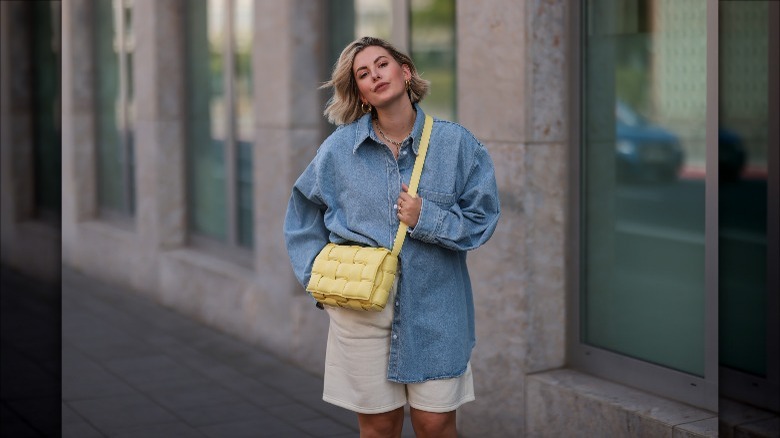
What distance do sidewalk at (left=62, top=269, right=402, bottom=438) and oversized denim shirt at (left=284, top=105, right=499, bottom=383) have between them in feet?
7.76

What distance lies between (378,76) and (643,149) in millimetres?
1980

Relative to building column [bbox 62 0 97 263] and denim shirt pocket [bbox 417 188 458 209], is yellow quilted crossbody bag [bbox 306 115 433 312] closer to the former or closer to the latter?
denim shirt pocket [bbox 417 188 458 209]

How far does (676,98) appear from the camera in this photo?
5.48m

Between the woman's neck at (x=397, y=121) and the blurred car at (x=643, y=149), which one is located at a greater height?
the woman's neck at (x=397, y=121)

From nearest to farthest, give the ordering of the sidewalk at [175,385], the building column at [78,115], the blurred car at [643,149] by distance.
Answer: the blurred car at [643,149] → the sidewalk at [175,385] → the building column at [78,115]

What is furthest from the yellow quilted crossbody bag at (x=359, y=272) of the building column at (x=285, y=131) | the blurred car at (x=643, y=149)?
the building column at (x=285, y=131)

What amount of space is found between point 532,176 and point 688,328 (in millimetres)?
998

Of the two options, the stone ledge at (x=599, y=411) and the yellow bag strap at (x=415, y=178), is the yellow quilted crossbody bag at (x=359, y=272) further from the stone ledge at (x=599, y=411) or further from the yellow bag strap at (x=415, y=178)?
the stone ledge at (x=599, y=411)

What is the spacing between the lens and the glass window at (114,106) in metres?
12.5

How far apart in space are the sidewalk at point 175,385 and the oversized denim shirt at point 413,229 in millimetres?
2366

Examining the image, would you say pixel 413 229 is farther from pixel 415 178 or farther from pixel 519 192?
pixel 519 192

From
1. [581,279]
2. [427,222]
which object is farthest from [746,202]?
[581,279]

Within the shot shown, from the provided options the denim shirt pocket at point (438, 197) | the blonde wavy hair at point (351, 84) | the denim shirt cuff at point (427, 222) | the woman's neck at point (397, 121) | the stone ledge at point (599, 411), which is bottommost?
the stone ledge at point (599, 411)

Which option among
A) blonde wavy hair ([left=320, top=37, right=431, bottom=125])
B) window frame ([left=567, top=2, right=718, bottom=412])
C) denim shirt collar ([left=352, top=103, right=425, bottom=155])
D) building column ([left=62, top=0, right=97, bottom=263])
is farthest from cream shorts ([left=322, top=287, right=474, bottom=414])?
building column ([left=62, top=0, right=97, bottom=263])
